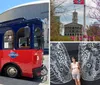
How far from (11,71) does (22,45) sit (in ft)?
2.96

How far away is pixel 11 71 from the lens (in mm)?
7332

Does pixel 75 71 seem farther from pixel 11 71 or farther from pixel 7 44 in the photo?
pixel 7 44

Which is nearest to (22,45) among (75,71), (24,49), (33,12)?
(24,49)

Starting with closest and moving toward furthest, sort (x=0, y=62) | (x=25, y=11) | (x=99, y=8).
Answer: (x=99, y=8), (x=25, y=11), (x=0, y=62)

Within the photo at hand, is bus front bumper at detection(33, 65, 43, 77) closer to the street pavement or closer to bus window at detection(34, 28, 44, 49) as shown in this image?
the street pavement

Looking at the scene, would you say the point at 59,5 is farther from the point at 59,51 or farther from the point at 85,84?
the point at 85,84

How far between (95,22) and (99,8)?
38 centimetres

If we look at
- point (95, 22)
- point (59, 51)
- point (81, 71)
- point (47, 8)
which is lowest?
point (81, 71)

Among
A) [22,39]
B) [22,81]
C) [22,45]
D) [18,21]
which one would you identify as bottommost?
[22,81]

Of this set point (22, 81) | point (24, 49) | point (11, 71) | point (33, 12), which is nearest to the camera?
point (33, 12)

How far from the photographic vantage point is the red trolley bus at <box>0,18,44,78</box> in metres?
7.03

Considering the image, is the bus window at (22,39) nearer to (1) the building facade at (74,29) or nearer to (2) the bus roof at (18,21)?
(2) the bus roof at (18,21)

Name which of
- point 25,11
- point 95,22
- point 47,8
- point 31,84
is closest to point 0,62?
point 31,84

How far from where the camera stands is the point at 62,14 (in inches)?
248
